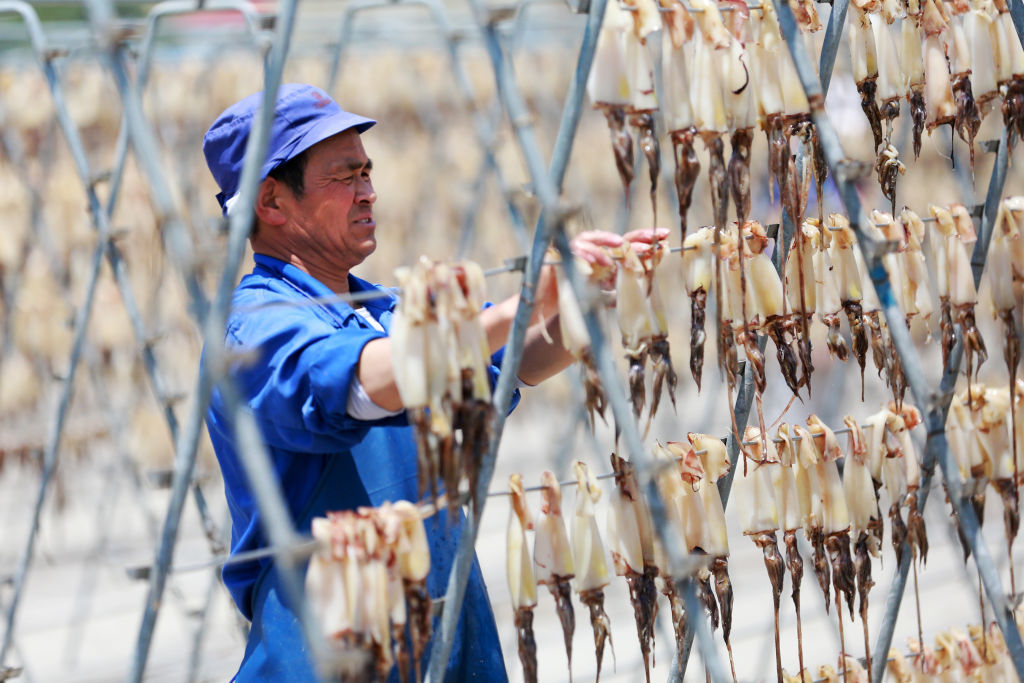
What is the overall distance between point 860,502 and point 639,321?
0.64 meters

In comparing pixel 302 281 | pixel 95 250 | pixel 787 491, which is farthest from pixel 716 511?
pixel 95 250

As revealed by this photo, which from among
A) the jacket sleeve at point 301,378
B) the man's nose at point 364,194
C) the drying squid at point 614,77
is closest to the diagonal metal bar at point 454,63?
the man's nose at point 364,194

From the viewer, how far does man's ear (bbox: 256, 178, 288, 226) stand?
6.67ft

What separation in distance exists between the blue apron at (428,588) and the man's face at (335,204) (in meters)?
0.35

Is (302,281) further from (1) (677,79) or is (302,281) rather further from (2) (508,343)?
(1) (677,79)

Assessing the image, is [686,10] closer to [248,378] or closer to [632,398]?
[632,398]

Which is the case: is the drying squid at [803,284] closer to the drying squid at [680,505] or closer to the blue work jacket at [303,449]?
the drying squid at [680,505]

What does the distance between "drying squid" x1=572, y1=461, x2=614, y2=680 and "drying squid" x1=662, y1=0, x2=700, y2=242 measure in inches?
18.0

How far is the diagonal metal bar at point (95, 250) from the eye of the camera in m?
2.61

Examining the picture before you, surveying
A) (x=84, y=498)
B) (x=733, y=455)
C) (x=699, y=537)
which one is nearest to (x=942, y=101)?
(x=733, y=455)

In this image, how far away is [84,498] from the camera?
241 inches

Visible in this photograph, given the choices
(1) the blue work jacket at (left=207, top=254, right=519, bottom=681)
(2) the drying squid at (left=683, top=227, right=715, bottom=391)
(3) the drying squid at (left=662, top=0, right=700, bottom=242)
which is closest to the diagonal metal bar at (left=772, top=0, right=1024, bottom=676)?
(3) the drying squid at (left=662, top=0, right=700, bottom=242)

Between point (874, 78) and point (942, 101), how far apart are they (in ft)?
0.57

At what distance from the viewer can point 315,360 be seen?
5.54ft
